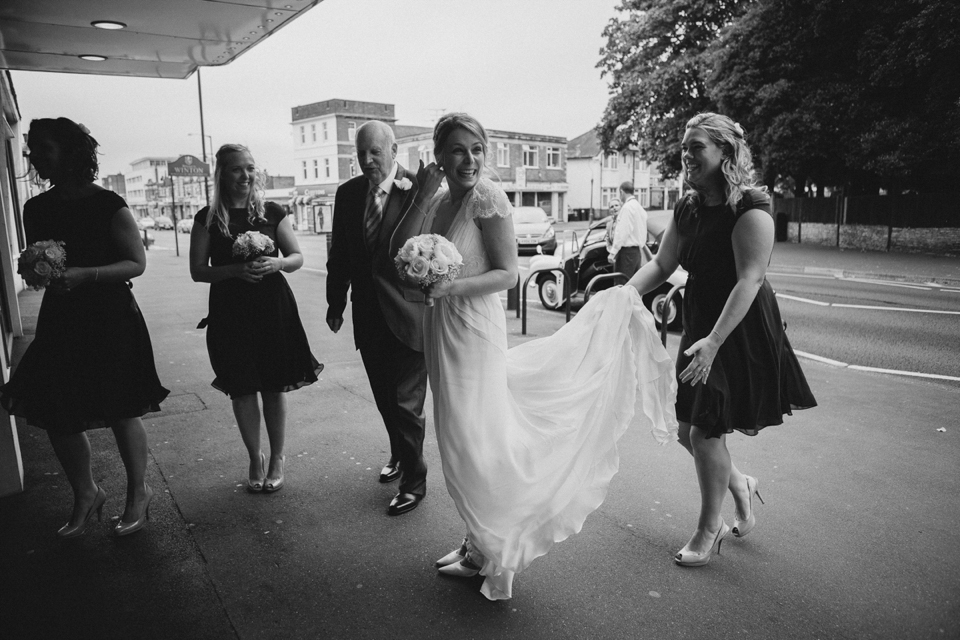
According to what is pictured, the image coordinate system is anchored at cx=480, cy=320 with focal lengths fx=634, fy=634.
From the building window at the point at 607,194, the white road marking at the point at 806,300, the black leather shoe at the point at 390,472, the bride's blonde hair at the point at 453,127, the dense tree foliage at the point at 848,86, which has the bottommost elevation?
the white road marking at the point at 806,300

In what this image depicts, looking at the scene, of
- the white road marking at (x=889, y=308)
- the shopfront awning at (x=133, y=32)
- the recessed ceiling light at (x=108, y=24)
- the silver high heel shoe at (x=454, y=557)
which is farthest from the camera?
the white road marking at (x=889, y=308)

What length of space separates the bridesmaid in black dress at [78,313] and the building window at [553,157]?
59.4m

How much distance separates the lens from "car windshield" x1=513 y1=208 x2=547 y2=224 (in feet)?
82.8

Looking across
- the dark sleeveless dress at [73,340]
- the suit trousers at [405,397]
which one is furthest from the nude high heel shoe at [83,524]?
the suit trousers at [405,397]

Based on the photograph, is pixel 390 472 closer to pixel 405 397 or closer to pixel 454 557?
pixel 405 397

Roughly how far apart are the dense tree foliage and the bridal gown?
19176 millimetres

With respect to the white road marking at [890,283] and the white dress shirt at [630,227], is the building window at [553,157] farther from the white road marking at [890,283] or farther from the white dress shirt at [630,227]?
the white dress shirt at [630,227]

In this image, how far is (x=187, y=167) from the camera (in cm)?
2436

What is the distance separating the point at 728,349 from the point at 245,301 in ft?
9.03

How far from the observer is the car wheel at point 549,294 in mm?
11188

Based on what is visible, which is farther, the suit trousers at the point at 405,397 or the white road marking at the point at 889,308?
the white road marking at the point at 889,308

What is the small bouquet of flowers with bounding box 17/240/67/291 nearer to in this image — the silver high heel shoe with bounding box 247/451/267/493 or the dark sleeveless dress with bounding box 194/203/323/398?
the dark sleeveless dress with bounding box 194/203/323/398

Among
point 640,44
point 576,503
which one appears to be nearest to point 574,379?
point 576,503

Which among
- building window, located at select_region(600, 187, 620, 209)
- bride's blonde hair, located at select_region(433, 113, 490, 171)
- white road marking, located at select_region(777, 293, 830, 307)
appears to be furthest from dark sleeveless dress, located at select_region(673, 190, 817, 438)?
building window, located at select_region(600, 187, 620, 209)
